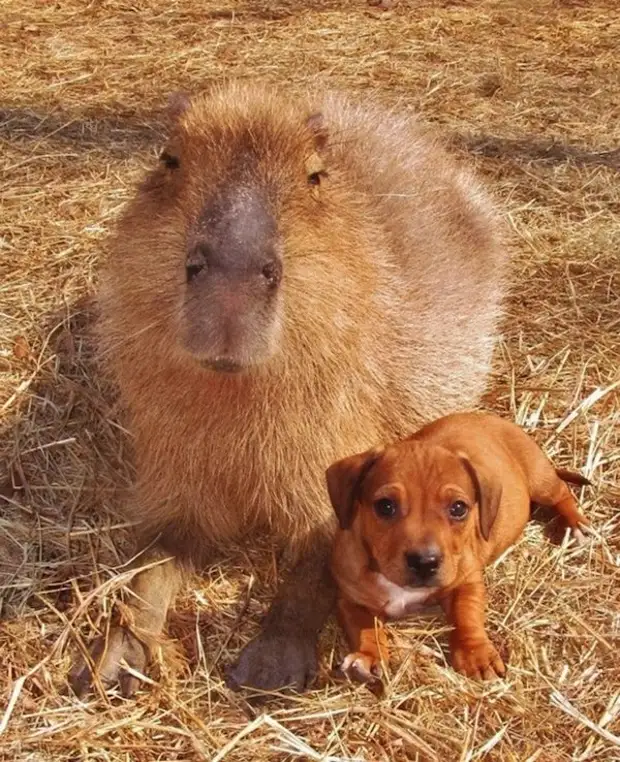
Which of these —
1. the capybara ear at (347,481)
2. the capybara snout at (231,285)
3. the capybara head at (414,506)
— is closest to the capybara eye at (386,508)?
the capybara head at (414,506)

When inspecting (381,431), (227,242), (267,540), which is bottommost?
(267,540)

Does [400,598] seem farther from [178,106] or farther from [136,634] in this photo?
[178,106]

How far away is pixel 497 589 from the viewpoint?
9.12ft

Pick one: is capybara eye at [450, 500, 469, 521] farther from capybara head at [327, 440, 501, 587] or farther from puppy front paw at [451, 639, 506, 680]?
puppy front paw at [451, 639, 506, 680]

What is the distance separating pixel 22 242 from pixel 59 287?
1.30ft

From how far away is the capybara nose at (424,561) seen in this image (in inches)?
91.1

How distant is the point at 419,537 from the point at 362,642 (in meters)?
0.35

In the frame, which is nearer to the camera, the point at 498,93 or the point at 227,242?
the point at 227,242

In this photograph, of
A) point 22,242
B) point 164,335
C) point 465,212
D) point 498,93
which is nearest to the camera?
point 164,335

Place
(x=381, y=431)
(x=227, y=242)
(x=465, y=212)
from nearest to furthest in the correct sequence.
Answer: (x=227, y=242) → (x=381, y=431) → (x=465, y=212)

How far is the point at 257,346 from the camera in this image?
7.13 ft

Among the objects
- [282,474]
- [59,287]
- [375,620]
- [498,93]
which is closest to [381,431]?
[282,474]

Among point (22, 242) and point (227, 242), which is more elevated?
point (227, 242)

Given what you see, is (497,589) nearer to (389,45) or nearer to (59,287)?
(59,287)
